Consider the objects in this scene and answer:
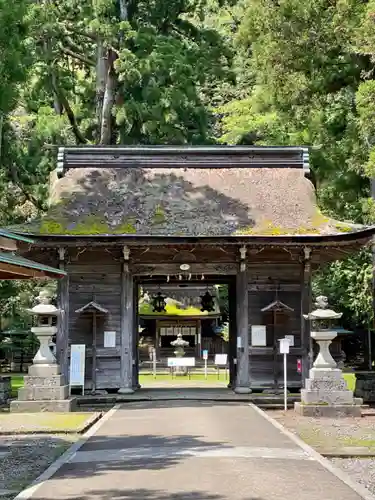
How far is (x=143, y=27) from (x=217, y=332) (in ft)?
72.8

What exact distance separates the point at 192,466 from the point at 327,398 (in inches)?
312

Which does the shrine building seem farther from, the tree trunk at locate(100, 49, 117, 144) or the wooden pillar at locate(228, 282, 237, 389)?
the tree trunk at locate(100, 49, 117, 144)

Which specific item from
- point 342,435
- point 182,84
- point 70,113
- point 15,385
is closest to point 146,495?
point 342,435

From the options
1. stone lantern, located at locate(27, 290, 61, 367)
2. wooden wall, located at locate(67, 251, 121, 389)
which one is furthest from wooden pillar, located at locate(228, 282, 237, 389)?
stone lantern, located at locate(27, 290, 61, 367)

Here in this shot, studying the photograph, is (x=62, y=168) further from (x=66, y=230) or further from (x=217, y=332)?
(x=217, y=332)

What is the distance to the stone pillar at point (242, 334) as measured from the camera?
19078 mm

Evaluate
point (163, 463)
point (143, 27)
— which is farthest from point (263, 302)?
point (143, 27)

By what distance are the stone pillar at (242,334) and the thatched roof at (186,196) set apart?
1.51 metres

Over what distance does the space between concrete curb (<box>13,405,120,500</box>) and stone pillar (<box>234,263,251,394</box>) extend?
567cm

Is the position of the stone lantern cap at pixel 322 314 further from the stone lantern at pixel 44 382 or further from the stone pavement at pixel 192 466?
the stone lantern at pixel 44 382

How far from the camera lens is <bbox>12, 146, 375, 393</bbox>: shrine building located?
18.6m

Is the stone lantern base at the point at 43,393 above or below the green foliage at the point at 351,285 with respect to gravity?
below

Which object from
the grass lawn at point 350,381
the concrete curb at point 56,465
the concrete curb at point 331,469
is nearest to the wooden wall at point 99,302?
the concrete curb at point 56,465

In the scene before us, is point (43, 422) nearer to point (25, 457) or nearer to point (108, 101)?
point (25, 457)
